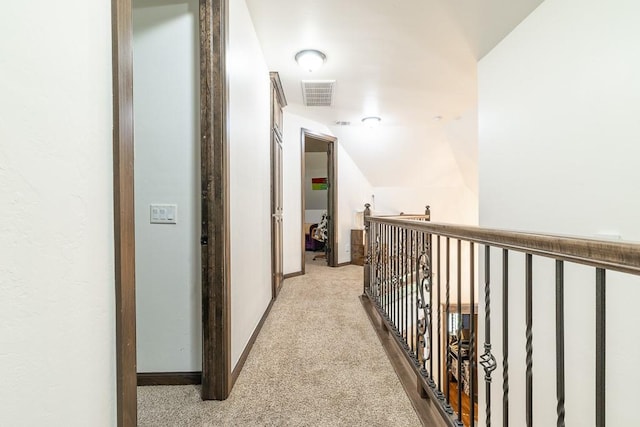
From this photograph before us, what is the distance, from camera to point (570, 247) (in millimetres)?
636

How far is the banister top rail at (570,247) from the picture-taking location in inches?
20.6

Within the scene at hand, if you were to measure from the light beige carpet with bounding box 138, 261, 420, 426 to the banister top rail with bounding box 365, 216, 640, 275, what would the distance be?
100cm

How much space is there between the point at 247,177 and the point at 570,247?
1830mm

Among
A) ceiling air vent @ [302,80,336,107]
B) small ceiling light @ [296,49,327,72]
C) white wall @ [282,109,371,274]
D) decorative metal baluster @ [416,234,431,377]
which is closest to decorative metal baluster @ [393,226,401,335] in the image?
decorative metal baluster @ [416,234,431,377]

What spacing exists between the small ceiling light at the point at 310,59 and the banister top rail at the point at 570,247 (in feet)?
7.52

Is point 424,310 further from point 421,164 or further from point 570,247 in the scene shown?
point 421,164

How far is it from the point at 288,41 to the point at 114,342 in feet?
8.22

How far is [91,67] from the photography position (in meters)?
0.66

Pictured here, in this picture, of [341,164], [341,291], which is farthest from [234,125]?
[341,164]

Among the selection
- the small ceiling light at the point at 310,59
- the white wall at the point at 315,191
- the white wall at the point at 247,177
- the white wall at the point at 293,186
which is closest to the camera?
the white wall at the point at 247,177

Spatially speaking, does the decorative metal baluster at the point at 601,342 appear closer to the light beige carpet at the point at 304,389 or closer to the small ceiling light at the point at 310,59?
the light beige carpet at the point at 304,389

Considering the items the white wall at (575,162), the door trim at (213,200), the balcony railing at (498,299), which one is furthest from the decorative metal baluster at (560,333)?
the door trim at (213,200)

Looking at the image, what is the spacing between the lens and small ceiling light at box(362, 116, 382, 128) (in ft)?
14.9

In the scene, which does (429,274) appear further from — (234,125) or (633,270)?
(234,125)
